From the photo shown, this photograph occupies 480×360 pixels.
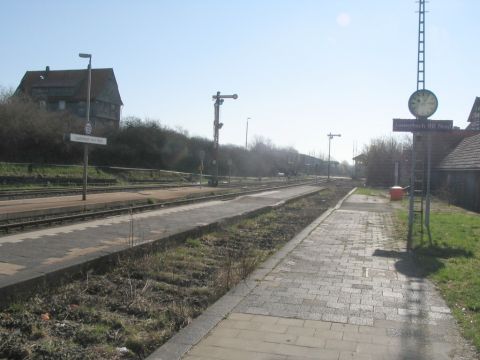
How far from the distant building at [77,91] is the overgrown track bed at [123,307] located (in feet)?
197

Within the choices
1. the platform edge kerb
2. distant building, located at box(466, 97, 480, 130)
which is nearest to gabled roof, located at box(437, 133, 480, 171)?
the platform edge kerb

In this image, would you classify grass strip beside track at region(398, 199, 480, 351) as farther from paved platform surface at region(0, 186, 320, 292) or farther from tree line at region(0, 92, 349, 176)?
tree line at region(0, 92, 349, 176)

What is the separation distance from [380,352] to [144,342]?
208 cm

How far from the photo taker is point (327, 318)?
564 centimetres

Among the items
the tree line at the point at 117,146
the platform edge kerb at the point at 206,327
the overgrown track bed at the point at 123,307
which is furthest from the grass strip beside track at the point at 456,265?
the tree line at the point at 117,146

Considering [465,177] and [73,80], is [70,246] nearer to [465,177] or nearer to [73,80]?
[465,177]

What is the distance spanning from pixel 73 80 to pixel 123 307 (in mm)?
67447

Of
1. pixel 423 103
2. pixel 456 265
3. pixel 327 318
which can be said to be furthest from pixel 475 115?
pixel 327 318

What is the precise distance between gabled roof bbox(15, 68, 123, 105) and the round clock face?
57.9 metres

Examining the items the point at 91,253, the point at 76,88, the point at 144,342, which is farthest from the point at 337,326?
the point at 76,88

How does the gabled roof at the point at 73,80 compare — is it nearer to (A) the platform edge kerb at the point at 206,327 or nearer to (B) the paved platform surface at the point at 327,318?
(A) the platform edge kerb at the point at 206,327

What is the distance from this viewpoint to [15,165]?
109 ft

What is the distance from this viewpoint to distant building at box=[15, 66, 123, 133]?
220ft

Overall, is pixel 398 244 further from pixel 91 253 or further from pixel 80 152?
pixel 80 152
